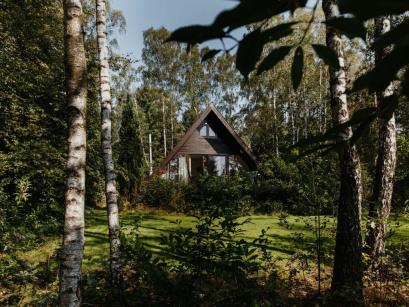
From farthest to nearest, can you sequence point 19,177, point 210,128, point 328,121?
point 328,121, point 210,128, point 19,177

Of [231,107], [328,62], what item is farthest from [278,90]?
[328,62]

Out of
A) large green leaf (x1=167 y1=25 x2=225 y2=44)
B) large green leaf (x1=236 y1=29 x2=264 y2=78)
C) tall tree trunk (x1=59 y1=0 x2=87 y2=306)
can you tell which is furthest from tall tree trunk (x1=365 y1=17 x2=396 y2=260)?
large green leaf (x1=167 y1=25 x2=225 y2=44)

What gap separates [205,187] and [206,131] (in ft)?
49.1

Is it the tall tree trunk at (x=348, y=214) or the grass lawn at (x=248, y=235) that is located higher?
the tall tree trunk at (x=348, y=214)

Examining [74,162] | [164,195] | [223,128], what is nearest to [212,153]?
[223,128]

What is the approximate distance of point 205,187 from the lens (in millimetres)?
8492

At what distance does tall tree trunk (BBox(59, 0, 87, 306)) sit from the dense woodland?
10 mm

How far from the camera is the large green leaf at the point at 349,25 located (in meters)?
0.56

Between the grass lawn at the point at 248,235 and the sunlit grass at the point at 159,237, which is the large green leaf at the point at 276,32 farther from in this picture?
the grass lawn at the point at 248,235

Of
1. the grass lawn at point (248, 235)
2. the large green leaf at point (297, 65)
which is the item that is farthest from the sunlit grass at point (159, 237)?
the large green leaf at point (297, 65)

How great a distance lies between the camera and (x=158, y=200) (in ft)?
57.0

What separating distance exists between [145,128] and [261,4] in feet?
114

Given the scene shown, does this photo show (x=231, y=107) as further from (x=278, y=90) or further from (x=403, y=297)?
(x=403, y=297)

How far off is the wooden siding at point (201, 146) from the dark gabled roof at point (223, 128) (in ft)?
3.02
